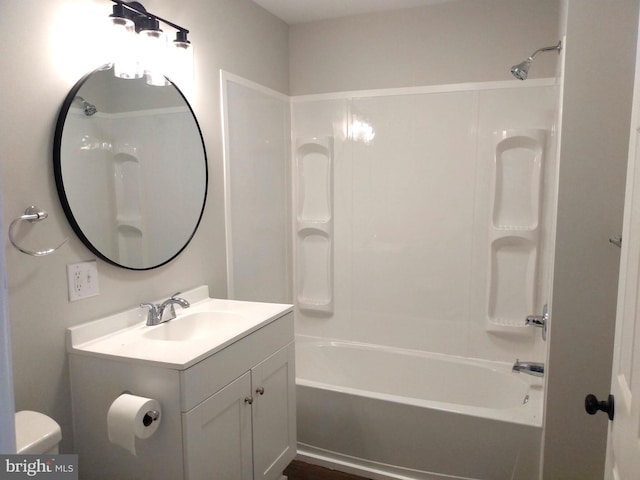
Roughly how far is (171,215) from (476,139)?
185 centimetres

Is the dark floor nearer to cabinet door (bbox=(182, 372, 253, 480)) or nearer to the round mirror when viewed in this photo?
cabinet door (bbox=(182, 372, 253, 480))

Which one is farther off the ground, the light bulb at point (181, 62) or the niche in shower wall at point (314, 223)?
the light bulb at point (181, 62)

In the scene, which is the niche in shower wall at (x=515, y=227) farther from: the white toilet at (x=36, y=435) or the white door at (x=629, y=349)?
the white toilet at (x=36, y=435)

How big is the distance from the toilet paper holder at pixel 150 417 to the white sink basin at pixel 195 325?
0.48m

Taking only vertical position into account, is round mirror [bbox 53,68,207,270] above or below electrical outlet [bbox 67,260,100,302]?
above

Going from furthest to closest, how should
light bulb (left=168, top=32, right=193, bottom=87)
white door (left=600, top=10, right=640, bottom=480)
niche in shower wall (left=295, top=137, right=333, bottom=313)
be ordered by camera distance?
niche in shower wall (left=295, top=137, right=333, bottom=313) < light bulb (left=168, top=32, right=193, bottom=87) < white door (left=600, top=10, right=640, bottom=480)

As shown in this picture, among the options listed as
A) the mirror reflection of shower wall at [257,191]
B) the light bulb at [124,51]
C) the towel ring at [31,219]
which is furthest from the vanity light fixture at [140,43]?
the towel ring at [31,219]

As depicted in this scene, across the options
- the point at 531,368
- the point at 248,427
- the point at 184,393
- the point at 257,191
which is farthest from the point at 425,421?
the point at 257,191

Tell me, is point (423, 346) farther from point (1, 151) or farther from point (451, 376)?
point (1, 151)

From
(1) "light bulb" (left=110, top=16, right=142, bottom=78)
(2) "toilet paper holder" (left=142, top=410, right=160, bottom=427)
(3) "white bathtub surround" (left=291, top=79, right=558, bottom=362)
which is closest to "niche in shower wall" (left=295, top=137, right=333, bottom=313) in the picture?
(3) "white bathtub surround" (left=291, top=79, right=558, bottom=362)

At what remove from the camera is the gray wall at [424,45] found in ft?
8.45

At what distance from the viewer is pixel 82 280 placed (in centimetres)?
165

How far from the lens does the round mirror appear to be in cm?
160

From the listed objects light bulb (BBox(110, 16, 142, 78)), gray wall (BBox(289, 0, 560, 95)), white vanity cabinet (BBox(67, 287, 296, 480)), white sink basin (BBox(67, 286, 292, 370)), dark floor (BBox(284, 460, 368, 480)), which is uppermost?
gray wall (BBox(289, 0, 560, 95))
